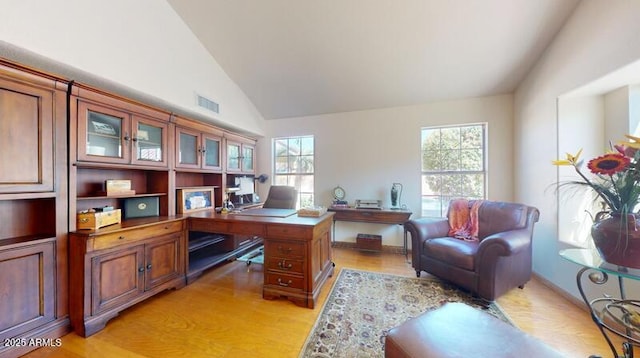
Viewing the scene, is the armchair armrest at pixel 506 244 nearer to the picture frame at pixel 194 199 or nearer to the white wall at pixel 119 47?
the picture frame at pixel 194 199

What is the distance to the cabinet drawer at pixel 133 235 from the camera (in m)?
1.84

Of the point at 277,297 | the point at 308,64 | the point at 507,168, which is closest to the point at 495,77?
the point at 507,168

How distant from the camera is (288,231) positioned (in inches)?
86.1

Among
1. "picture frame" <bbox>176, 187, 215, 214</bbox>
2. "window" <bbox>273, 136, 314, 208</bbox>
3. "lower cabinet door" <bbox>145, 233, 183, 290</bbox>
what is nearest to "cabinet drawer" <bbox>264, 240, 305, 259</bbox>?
"lower cabinet door" <bbox>145, 233, 183, 290</bbox>

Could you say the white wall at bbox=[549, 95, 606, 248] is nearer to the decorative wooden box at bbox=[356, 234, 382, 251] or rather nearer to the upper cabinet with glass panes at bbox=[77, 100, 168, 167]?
the decorative wooden box at bbox=[356, 234, 382, 251]

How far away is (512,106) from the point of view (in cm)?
325

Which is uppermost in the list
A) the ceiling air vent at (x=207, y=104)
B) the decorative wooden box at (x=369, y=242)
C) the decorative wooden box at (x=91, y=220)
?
the ceiling air vent at (x=207, y=104)

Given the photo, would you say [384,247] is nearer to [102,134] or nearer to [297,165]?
[297,165]

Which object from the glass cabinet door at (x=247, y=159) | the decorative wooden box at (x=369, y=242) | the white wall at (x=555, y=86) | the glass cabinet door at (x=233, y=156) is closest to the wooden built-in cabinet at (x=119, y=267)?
the glass cabinet door at (x=233, y=156)

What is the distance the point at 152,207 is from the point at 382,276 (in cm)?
284

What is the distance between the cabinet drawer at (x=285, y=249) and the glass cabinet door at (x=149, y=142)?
5.08 feet

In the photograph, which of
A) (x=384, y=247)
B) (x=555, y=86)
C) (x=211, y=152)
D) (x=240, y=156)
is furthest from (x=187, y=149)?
Answer: (x=555, y=86)

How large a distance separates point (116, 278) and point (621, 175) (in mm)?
3566

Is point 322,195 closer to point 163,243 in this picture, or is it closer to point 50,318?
point 163,243
